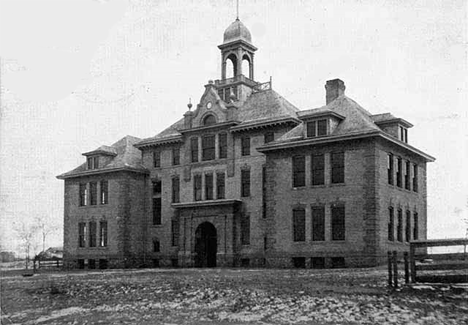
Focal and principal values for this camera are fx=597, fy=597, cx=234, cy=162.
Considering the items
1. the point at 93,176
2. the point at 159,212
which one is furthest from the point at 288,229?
the point at 93,176

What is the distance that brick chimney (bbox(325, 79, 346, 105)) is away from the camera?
43.5 metres

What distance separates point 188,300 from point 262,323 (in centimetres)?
451

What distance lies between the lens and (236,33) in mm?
52250

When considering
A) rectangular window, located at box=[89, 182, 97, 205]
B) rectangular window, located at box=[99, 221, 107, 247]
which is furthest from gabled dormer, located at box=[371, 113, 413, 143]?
rectangular window, located at box=[89, 182, 97, 205]

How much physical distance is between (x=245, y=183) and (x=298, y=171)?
6.54 metres

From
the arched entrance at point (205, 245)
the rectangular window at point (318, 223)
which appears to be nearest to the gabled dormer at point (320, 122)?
the rectangular window at point (318, 223)

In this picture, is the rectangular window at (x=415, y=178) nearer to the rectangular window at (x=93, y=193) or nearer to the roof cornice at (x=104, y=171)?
the roof cornice at (x=104, y=171)

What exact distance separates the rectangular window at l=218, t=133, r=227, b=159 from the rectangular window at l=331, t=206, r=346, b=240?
1158 cm

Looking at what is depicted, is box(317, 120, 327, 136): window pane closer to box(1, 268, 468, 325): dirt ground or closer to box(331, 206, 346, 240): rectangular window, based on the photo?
box(331, 206, 346, 240): rectangular window

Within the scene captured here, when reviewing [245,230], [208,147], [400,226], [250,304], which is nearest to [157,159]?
[208,147]

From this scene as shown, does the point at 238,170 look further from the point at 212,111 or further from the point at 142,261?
the point at 142,261

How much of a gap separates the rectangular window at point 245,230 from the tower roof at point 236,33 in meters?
16.9

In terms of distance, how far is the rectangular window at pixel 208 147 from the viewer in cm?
4616

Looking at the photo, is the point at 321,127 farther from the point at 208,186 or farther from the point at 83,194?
the point at 83,194
